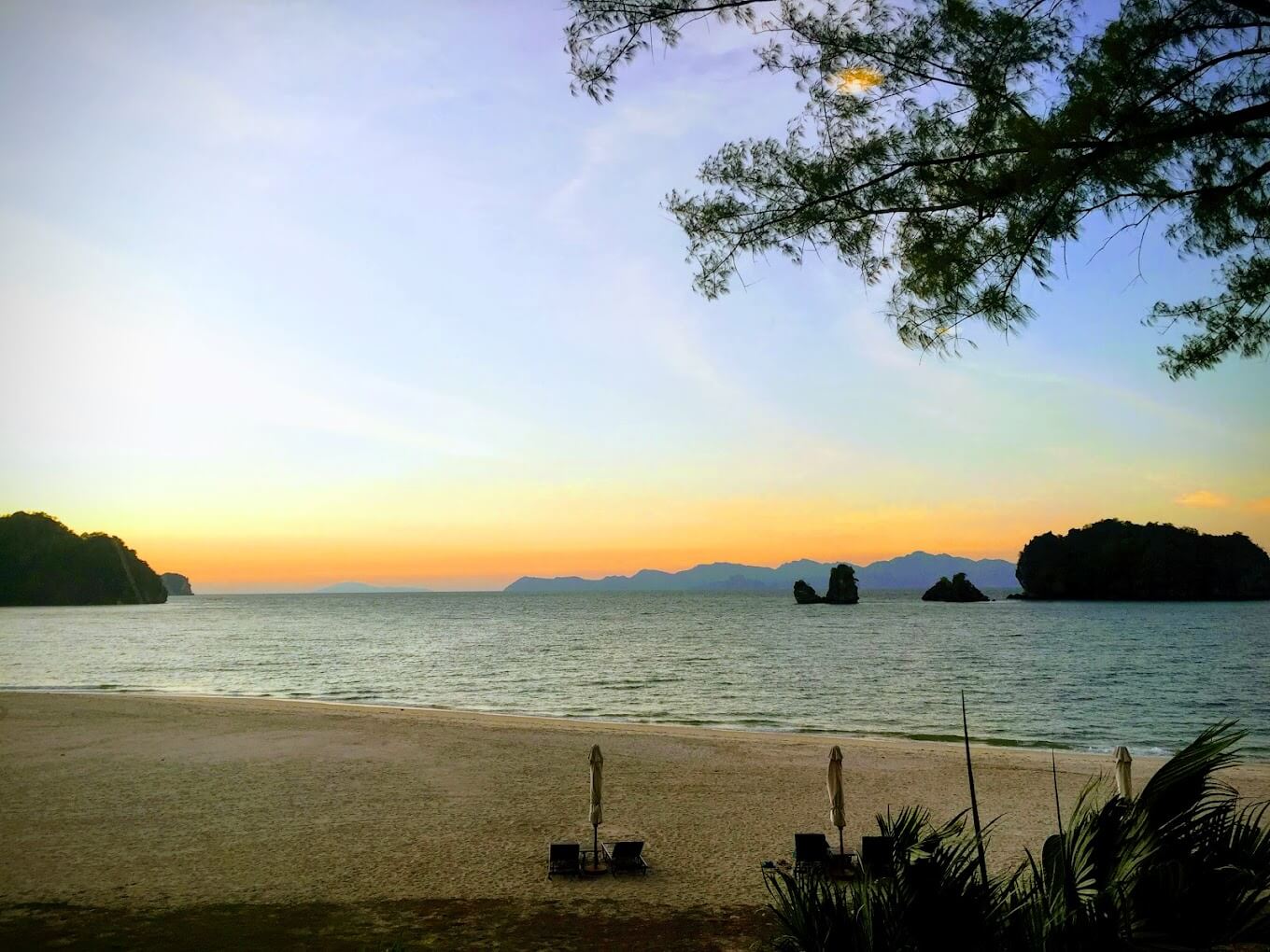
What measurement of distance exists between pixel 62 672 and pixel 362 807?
4192cm

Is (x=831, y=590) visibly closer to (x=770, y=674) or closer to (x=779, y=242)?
(x=770, y=674)

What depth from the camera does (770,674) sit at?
4297 centimetres

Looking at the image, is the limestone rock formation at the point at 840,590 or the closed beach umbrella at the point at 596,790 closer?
the closed beach umbrella at the point at 596,790

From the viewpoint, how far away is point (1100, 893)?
361cm

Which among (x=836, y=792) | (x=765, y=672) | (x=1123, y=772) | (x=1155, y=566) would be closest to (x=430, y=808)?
(x=836, y=792)

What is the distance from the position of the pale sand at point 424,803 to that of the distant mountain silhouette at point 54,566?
195 metres

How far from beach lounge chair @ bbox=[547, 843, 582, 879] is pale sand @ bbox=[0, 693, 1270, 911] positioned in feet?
0.86

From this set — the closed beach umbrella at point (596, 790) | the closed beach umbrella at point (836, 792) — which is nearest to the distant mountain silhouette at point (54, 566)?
the closed beach umbrella at point (596, 790)

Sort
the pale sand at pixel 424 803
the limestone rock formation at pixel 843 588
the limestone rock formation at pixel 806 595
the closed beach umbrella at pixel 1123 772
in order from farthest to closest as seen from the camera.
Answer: the limestone rock formation at pixel 806 595
the limestone rock formation at pixel 843 588
the closed beach umbrella at pixel 1123 772
the pale sand at pixel 424 803

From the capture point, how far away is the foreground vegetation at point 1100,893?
357cm

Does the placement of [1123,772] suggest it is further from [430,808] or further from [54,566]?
[54,566]

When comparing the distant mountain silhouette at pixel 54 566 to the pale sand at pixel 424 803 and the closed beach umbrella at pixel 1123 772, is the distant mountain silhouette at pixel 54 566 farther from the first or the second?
the closed beach umbrella at pixel 1123 772

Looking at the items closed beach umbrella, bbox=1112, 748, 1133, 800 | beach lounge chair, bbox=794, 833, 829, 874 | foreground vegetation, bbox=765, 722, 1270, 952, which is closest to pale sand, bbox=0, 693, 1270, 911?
beach lounge chair, bbox=794, 833, 829, 874

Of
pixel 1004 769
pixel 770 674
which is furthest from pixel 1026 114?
pixel 770 674
